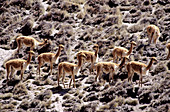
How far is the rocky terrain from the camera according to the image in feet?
55.8

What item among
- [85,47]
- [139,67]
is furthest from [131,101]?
[85,47]

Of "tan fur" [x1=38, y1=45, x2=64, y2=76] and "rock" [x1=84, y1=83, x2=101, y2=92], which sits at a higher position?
"tan fur" [x1=38, y1=45, x2=64, y2=76]

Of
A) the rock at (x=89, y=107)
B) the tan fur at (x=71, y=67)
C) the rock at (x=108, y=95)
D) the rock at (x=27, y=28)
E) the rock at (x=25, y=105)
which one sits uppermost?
the rock at (x=27, y=28)

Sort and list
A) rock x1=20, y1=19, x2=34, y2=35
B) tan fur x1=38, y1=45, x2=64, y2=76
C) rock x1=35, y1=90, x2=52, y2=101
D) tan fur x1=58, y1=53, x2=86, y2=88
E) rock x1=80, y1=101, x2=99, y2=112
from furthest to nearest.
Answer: rock x1=20, y1=19, x2=34, y2=35
tan fur x1=38, y1=45, x2=64, y2=76
tan fur x1=58, y1=53, x2=86, y2=88
rock x1=35, y1=90, x2=52, y2=101
rock x1=80, y1=101, x2=99, y2=112

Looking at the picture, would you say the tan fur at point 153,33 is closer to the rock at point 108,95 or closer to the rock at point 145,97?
the rock at point 108,95

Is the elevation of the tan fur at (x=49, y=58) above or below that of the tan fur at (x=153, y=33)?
below

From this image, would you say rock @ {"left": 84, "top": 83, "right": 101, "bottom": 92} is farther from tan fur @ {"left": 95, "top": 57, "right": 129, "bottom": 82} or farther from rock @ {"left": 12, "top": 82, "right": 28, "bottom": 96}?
rock @ {"left": 12, "top": 82, "right": 28, "bottom": 96}

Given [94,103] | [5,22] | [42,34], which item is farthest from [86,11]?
[94,103]

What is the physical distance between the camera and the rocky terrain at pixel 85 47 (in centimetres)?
1702

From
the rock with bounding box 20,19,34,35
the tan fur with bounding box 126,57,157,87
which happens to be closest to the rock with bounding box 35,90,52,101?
the tan fur with bounding box 126,57,157,87

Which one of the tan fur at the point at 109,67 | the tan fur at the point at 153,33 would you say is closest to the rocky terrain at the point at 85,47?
the tan fur at the point at 153,33

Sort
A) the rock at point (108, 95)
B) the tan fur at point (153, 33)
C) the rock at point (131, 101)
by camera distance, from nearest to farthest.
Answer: the rock at point (131, 101)
the rock at point (108, 95)
the tan fur at point (153, 33)

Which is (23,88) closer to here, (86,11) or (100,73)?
(100,73)

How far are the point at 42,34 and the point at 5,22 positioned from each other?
197 inches
